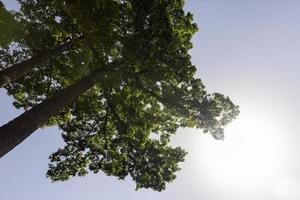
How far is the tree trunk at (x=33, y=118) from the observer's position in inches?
430

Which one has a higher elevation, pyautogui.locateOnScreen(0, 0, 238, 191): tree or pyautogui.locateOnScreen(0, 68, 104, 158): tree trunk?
pyautogui.locateOnScreen(0, 0, 238, 191): tree

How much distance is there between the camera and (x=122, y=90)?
1720 cm

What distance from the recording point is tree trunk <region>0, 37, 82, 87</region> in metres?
14.1

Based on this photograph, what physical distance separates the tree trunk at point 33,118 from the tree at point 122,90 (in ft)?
0.13

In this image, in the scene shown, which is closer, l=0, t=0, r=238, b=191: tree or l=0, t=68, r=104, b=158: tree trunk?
l=0, t=68, r=104, b=158: tree trunk

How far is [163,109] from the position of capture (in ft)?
61.7

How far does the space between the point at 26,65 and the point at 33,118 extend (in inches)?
136

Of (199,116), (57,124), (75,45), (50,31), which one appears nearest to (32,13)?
(50,31)

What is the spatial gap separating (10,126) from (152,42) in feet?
19.0

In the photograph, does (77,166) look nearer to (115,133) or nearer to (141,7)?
(115,133)

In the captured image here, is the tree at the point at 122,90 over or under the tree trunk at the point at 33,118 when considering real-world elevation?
over

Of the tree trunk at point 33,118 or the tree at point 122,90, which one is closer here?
the tree trunk at point 33,118

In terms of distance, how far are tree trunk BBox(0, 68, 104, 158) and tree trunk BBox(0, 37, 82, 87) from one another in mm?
1898

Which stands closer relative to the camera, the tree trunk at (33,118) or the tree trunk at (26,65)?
the tree trunk at (33,118)
